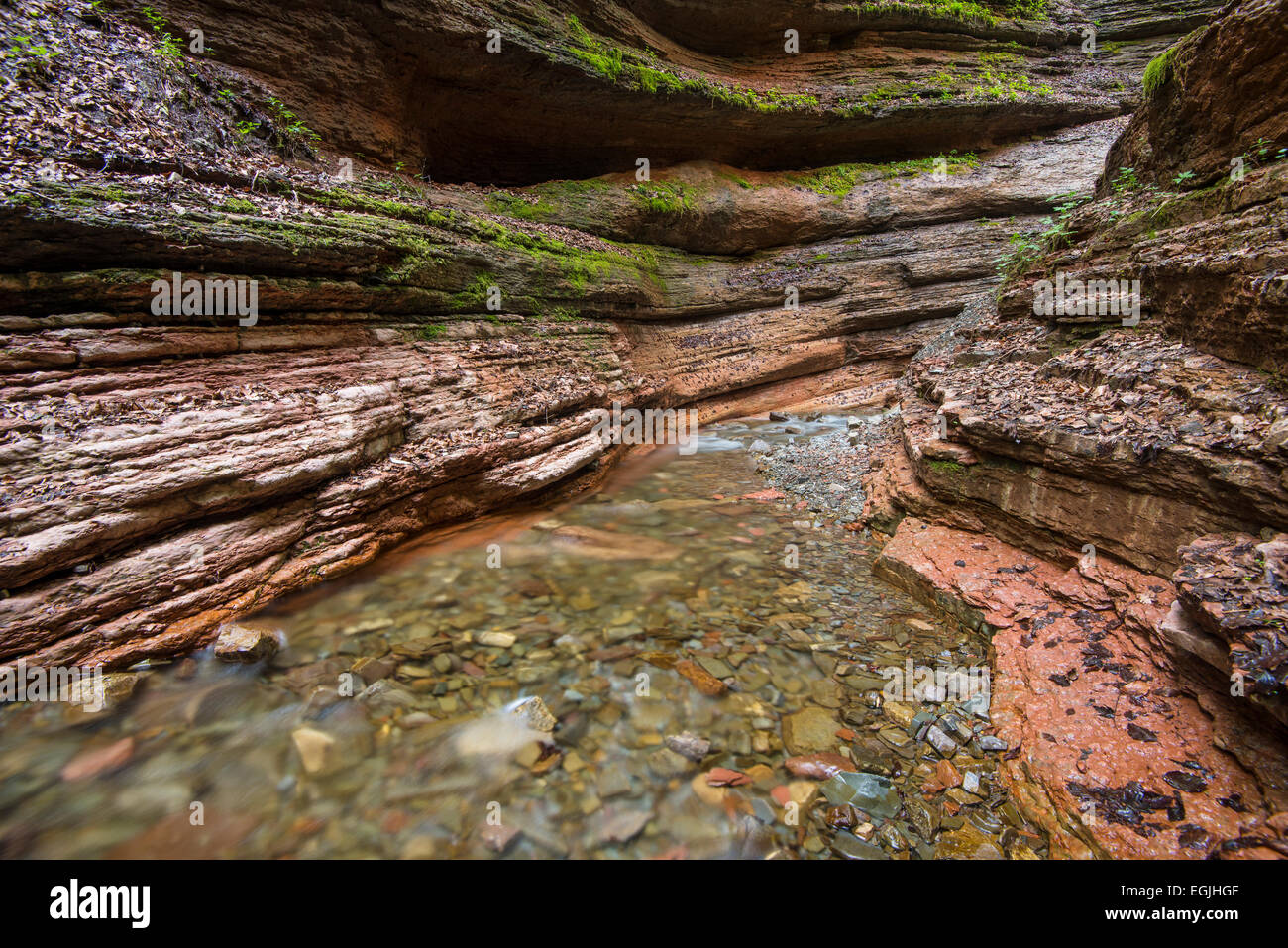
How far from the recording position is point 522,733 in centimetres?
339

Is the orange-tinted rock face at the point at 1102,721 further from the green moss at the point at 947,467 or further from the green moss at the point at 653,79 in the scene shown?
the green moss at the point at 653,79

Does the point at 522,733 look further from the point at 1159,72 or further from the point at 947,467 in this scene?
the point at 1159,72

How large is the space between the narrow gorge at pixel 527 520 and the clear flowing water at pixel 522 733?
1.1 inches

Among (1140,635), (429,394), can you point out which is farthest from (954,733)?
(429,394)

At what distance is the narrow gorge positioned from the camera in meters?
2.81

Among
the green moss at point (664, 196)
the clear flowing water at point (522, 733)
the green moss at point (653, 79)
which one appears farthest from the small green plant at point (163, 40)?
the green moss at point (664, 196)

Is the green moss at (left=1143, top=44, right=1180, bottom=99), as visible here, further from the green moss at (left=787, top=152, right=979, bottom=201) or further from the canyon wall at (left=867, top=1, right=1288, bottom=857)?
the green moss at (left=787, top=152, right=979, bottom=201)

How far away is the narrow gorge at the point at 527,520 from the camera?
9.21ft

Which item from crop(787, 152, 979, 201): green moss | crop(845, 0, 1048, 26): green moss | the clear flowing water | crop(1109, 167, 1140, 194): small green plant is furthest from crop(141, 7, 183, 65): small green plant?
crop(845, 0, 1048, 26): green moss

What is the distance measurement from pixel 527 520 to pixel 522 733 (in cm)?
367
